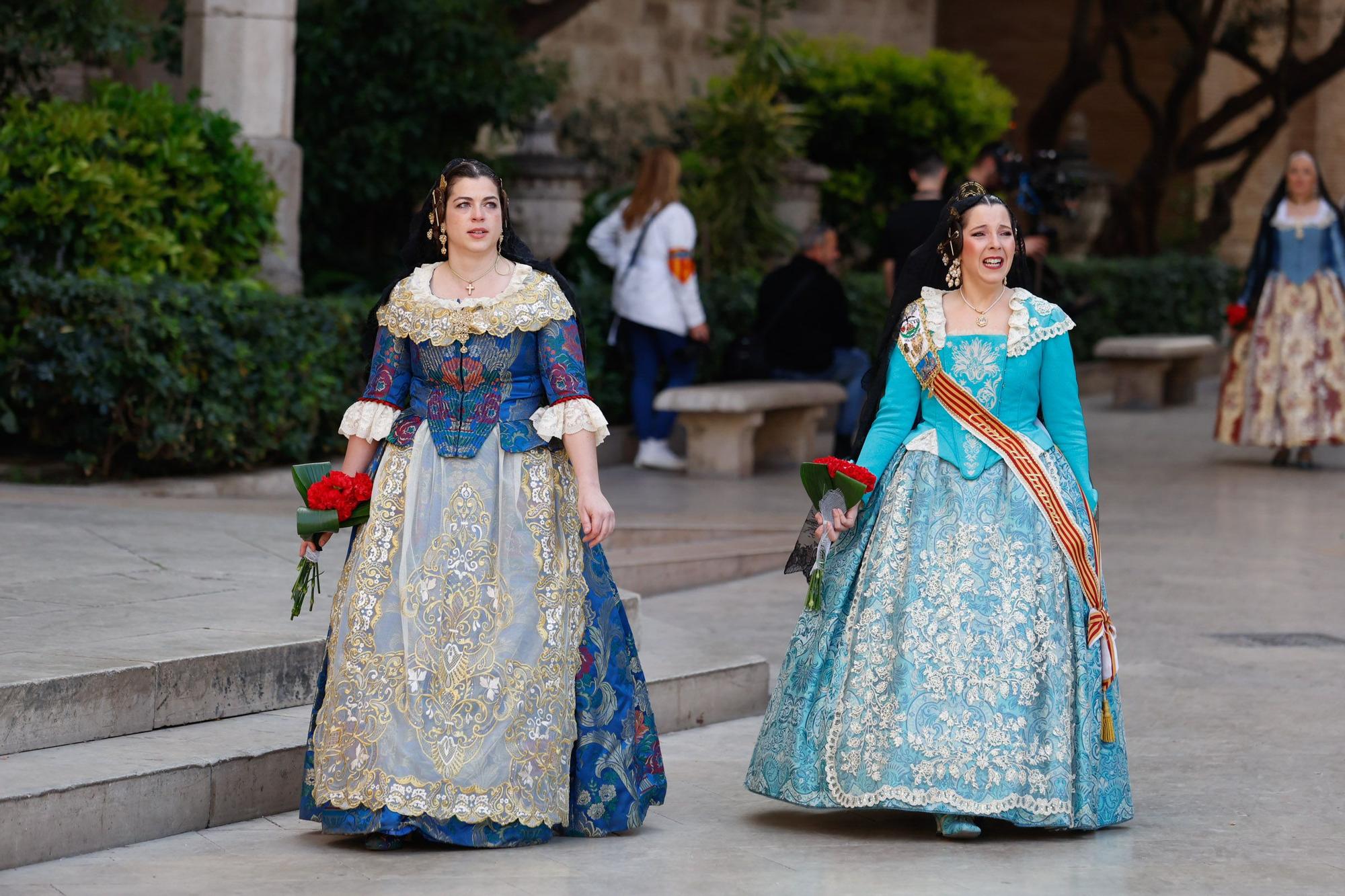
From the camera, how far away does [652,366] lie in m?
12.0

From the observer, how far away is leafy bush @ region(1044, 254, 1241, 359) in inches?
756

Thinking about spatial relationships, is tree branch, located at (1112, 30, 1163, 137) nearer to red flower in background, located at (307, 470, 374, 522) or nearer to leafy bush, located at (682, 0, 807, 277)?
leafy bush, located at (682, 0, 807, 277)

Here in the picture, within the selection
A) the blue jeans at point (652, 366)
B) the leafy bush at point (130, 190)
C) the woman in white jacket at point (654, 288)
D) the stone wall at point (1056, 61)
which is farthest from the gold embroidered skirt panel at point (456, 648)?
the stone wall at point (1056, 61)

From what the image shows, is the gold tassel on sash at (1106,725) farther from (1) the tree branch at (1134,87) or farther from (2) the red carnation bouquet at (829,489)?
(1) the tree branch at (1134,87)

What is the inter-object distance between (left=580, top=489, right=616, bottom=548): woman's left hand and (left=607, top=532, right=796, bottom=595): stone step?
10.8ft

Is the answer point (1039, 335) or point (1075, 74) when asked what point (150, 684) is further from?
point (1075, 74)

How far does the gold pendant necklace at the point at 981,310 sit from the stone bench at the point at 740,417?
614 cm

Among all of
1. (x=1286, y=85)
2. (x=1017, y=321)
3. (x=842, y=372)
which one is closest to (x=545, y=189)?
(x=842, y=372)

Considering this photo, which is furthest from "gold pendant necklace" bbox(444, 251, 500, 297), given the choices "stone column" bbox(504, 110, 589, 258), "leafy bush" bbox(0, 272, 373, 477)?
"stone column" bbox(504, 110, 589, 258)

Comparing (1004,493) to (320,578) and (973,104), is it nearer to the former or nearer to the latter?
(320,578)

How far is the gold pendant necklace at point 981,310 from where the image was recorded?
17.5 ft

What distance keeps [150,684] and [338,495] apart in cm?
89

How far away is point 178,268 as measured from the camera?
10.0 metres

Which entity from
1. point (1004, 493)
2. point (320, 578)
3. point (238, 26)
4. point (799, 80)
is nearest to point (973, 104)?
point (799, 80)
